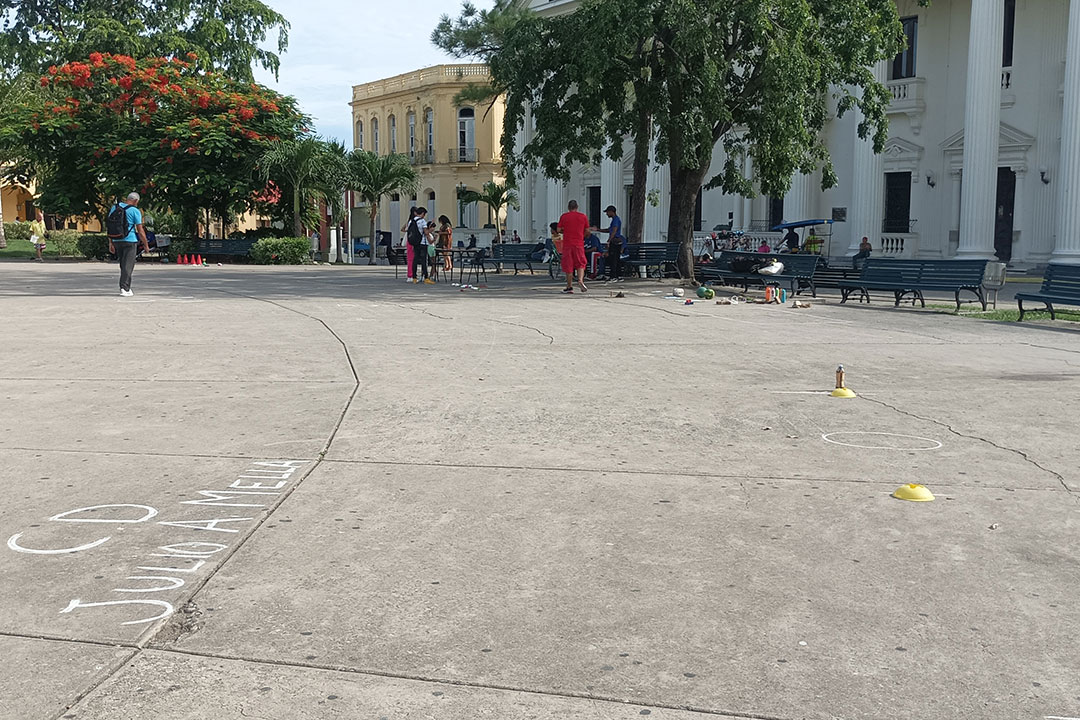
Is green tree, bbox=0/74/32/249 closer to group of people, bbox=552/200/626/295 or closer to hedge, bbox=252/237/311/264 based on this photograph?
hedge, bbox=252/237/311/264

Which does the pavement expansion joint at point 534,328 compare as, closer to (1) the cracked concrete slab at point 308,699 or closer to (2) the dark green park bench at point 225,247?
(1) the cracked concrete slab at point 308,699

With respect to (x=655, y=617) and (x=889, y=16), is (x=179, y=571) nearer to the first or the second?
(x=655, y=617)

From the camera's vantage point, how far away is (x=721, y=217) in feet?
139

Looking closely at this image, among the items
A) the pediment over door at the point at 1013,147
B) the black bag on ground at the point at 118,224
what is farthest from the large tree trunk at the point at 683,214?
the pediment over door at the point at 1013,147

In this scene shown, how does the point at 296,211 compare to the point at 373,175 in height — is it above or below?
below

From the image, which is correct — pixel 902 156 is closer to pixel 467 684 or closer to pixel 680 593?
pixel 680 593

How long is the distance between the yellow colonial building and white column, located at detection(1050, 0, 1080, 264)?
120ft

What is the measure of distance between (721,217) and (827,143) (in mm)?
5421

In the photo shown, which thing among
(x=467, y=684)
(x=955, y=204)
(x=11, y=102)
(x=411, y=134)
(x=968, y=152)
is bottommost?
(x=467, y=684)

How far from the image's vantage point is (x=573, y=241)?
20984mm

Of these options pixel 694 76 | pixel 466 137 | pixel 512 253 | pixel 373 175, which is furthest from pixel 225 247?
pixel 466 137

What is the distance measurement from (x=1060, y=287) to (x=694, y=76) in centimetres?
858

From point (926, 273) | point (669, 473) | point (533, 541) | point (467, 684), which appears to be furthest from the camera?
point (926, 273)

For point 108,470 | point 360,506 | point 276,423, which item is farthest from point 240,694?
point 276,423
